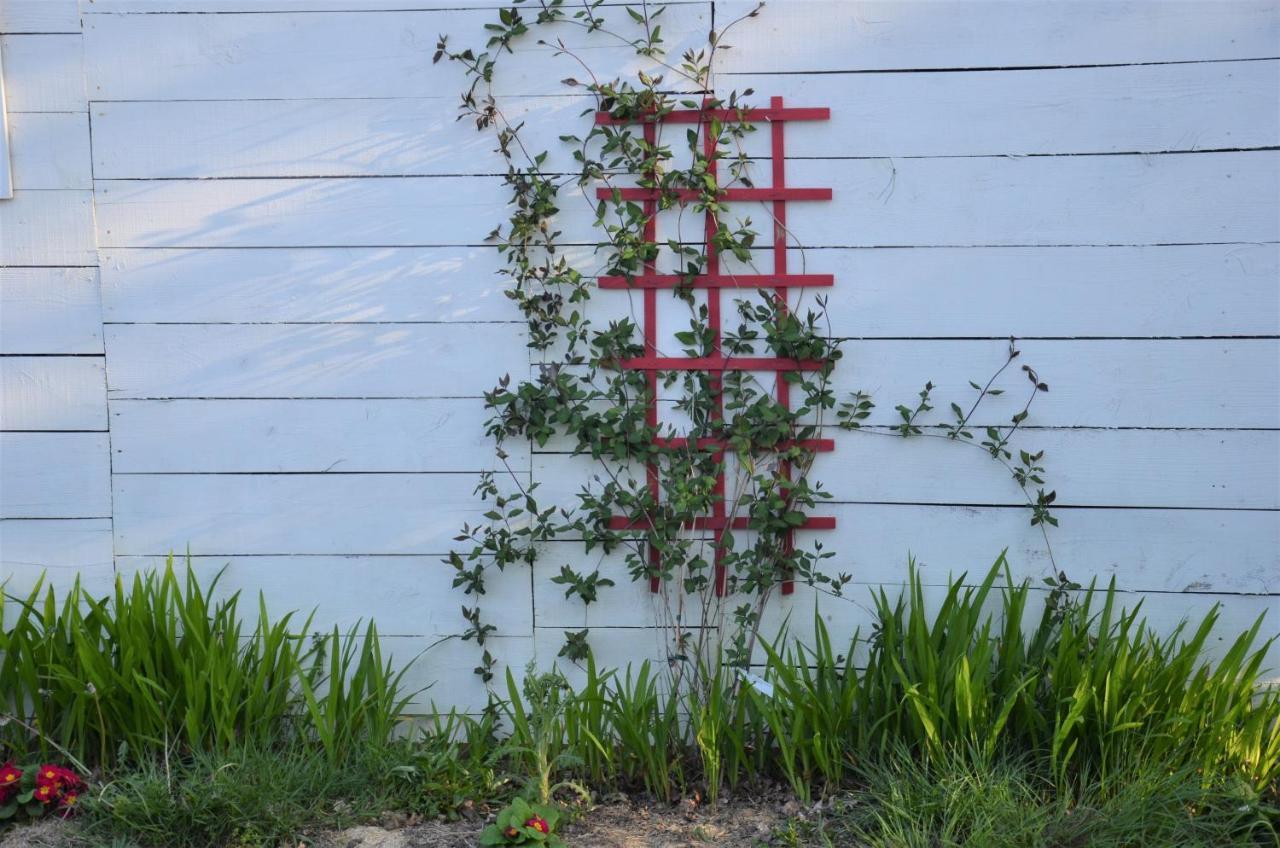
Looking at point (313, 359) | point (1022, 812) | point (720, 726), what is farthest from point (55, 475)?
point (1022, 812)

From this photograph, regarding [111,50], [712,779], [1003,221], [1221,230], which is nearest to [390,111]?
[111,50]

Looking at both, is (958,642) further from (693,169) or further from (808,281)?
(693,169)

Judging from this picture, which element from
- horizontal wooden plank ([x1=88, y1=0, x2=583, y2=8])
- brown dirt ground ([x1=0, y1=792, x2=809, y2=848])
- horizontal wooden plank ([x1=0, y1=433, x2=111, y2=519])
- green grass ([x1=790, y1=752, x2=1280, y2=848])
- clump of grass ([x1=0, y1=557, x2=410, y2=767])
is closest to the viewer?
green grass ([x1=790, y1=752, x2=1280, y2=848])

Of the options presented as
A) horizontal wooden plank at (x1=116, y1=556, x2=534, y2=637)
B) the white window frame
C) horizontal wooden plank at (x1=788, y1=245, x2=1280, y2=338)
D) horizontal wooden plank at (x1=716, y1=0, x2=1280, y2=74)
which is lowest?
horizontal wooden plank at (x1=116, y1=556, x2=534, y2=637)

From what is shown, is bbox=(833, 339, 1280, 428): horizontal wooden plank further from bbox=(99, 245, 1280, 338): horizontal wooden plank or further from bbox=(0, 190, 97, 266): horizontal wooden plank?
bbox=(0, 190, 97, 266): horizontal wooden plank

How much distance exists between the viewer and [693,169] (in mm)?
2312

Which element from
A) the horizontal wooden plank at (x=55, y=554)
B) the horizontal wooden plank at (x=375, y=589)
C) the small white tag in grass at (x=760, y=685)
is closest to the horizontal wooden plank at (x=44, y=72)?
the horizontal wooden plank at (x=55, y=554)

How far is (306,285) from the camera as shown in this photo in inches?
95.5

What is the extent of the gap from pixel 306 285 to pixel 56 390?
2.24 feet

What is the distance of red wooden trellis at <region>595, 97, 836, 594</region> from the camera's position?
2344mm

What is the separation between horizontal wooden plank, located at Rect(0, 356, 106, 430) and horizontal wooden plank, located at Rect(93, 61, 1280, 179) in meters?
0.48

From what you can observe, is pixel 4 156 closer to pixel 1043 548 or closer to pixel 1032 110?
pixel 1032 110

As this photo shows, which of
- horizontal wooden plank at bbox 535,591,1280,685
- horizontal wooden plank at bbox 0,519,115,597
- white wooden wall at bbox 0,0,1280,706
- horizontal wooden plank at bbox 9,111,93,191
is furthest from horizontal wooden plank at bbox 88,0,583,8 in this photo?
horizontal wooden plank at bbox 535,591,1280,685

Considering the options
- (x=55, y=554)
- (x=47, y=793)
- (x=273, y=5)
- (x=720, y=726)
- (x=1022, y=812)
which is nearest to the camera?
(x=1022, y=812)
